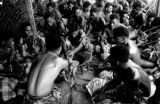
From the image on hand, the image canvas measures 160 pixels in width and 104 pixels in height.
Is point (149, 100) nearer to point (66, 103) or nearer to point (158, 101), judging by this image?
point (158, 101)

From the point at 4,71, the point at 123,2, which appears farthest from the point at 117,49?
the point at 123,2

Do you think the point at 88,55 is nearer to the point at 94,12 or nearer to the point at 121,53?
the point at 121,53

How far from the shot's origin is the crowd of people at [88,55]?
9.96 ft

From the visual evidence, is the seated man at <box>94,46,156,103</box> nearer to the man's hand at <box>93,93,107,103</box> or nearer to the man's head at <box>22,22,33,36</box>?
the man's hand at <box>93,93,107,103</box>

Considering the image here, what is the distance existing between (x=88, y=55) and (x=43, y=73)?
2.23 m

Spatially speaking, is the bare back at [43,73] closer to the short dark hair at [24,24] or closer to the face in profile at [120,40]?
the face in profile at [120,40]

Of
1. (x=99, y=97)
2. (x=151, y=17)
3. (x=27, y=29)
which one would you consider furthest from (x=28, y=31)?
(x=151, y=17)

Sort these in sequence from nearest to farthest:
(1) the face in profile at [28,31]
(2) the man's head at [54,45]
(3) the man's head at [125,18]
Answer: (2) the man's head at [54,45]
(1) the face in profile at [28,31]
(3) the man's head at [125,18]

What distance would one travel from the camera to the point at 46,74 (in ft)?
9.82

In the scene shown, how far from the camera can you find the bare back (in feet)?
9.73

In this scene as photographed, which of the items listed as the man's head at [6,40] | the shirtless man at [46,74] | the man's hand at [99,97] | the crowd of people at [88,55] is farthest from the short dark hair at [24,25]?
the man's hand at [99,97]

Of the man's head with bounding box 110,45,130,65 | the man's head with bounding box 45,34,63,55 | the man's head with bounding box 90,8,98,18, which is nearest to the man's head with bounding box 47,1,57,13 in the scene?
the man's head with bounding box 90,8,98,18

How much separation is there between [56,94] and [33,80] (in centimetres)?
50

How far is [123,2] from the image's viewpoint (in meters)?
7.91
